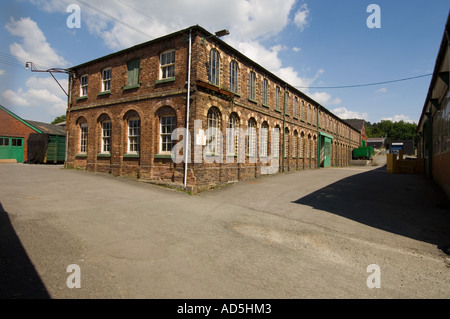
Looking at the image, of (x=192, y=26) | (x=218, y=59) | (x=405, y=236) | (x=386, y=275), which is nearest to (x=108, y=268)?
(x=386, y=275)

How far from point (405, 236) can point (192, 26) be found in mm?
11392

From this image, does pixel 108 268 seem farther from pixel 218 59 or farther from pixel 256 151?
pixel 256 151

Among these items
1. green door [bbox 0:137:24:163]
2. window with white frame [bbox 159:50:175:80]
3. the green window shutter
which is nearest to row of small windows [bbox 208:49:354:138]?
window with white frame [bbox 159:50:175:80]

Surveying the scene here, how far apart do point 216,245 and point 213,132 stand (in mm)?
8573

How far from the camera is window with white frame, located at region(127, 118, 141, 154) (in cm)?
1409

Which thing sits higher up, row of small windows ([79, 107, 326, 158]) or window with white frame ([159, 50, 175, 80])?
window with white frame ([159, 50, 175, 80])

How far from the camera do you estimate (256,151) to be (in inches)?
663

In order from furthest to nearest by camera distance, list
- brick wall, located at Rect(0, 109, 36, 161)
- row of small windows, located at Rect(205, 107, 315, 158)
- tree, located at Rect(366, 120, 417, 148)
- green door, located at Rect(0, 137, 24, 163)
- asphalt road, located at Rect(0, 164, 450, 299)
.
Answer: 1. tree, located at Rect(366, 120, 417, 148)
2. brick wall, located at Rect(0, 109, 36, 161)
3. green door, located at Rect(0, 137, 24, 163)
4. row of small windows, located at Rect(205, 107, 315, 158)
5. asphalt road, located at Rect(0, 164, 450, 299)

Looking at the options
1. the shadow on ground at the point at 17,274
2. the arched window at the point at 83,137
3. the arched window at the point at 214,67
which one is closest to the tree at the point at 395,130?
the arched window at the point at 214,67

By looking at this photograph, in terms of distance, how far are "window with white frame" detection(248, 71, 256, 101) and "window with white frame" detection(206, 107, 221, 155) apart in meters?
Answer: 3.88

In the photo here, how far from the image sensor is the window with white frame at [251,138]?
53.3 ft

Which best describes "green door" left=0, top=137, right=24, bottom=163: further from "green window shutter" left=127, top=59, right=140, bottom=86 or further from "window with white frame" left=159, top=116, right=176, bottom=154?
"window with white frame" left=159, top=116, right=176, bottom=154

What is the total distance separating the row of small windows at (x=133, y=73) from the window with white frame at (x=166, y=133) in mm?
2145

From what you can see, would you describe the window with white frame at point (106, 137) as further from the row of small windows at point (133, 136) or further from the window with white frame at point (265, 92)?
the window with white frame at point (265, 92)
